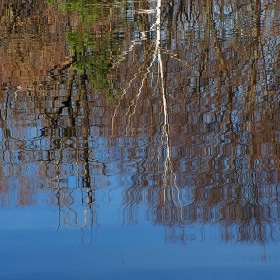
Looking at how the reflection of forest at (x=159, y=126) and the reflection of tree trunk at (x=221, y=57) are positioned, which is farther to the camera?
the reflection of tree trunk at (x=221, y=57)

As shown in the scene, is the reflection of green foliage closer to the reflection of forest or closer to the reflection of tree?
the reflection of forest

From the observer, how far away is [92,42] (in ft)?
32.7

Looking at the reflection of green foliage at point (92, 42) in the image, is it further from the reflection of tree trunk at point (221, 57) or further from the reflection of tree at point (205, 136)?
the reflection of tree trunk at point (221, 57)

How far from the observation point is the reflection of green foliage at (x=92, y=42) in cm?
807

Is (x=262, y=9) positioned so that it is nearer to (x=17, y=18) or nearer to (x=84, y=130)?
(x=17, y=18)

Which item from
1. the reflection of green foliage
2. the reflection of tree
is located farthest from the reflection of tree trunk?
the reflection of green foliage

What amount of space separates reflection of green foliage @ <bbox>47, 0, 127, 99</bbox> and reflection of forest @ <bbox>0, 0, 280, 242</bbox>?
114 millimetres

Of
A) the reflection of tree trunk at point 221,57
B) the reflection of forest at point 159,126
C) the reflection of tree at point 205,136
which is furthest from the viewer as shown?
the reflection of tree trunk at point 221,57

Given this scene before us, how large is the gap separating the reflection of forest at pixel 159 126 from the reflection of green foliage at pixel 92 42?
114 mm

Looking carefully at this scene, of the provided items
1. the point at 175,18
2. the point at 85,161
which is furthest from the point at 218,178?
the point at 175,18

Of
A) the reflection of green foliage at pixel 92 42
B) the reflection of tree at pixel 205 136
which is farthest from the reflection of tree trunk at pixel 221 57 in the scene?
the reflection of green foliage at pixel 92 42

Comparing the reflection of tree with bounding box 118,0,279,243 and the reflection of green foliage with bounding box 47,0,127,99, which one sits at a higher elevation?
the reflection of green foliage with bounding box 47,0,127,99

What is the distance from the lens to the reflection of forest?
465 cm

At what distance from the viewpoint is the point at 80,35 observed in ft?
34.6
